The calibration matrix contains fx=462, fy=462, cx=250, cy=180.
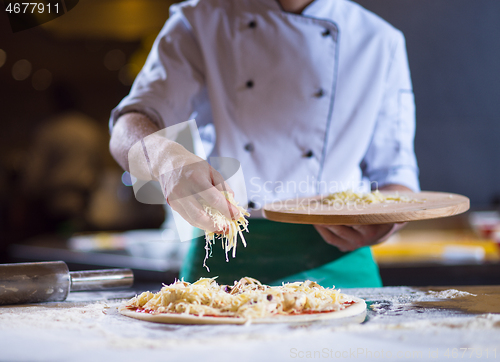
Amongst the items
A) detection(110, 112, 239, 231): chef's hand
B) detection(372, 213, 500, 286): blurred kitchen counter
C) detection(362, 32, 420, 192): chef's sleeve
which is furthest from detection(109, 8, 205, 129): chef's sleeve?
detection(372, 213, 500, 286): blurred kitchen counter

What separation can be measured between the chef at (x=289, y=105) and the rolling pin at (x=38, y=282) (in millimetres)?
454

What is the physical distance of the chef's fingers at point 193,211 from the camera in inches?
48.1

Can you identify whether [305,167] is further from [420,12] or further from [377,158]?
[420,12]

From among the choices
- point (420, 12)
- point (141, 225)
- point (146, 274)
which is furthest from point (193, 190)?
point (141, 225)

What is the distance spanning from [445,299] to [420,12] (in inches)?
116

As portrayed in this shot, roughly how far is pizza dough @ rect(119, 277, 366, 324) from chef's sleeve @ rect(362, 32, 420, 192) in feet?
2.66

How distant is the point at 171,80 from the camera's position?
1961 mm

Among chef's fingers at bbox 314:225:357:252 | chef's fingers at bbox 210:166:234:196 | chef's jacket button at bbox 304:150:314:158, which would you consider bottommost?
chef's fingers at bbox 314:225:357:252

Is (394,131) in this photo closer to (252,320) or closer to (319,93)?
(319,93)

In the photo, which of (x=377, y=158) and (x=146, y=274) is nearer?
(x=377, y=158)

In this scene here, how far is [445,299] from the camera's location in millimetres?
1515

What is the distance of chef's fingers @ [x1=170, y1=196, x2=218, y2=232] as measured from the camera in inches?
48.1

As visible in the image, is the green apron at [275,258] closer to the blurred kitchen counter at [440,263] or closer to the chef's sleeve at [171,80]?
the chef's sleeve at [171,80]

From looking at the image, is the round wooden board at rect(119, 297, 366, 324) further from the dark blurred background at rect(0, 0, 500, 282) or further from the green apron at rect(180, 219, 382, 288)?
the dark blurred background at rect(0, 0, 500, 282)
